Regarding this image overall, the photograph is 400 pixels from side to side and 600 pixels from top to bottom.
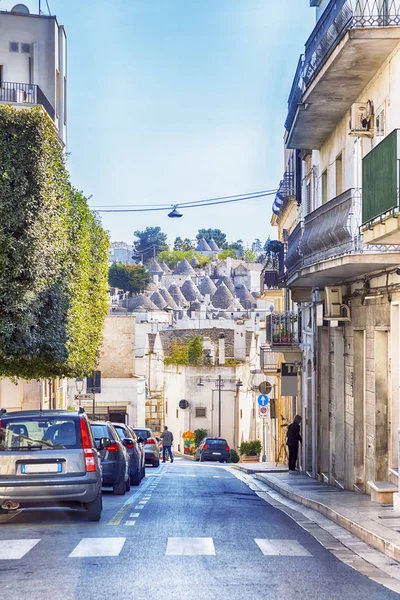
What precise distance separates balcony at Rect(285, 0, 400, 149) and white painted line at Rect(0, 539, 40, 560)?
31.3 feet

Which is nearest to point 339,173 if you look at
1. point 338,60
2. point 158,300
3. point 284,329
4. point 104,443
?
point 338,60

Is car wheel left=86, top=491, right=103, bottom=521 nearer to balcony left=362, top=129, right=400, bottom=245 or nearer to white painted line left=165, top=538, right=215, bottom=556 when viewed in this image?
white painted line left=165, top=538, right=215, bottom=556

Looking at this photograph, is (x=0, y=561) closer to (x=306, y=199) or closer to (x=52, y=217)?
(x=52, y=217)

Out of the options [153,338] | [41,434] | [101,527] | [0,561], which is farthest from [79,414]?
[153,338]

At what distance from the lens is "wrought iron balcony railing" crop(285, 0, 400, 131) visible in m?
16.6

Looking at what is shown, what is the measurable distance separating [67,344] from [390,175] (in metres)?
18.1

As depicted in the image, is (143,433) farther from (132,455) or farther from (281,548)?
(281,548)

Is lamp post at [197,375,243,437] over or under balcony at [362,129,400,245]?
under

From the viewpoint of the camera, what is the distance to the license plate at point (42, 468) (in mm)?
13906

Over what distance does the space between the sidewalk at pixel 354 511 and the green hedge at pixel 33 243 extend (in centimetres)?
754

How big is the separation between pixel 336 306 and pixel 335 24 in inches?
243

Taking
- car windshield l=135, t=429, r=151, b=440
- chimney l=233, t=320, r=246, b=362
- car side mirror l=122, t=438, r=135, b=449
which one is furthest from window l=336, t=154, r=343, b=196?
chimney l=233, t=320, r=246, b=362

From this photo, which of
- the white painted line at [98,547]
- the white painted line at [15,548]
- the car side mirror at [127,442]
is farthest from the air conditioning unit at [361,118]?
the white painted line at [15,548]

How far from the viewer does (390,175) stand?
14.4 metres
